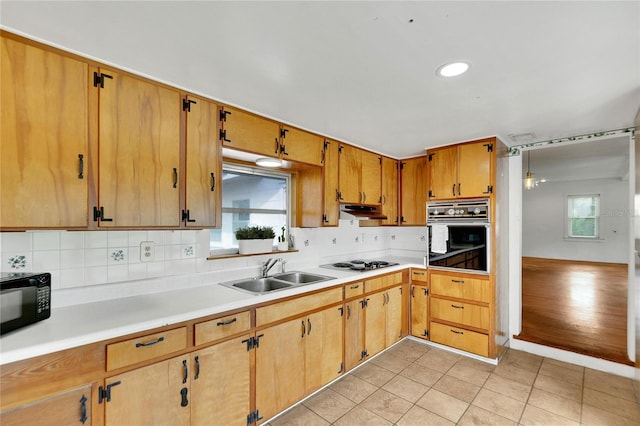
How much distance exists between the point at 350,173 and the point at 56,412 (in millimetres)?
2876

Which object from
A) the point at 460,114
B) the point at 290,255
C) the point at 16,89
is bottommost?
the point at 290,255

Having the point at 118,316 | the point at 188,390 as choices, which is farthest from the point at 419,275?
the point at 118,316

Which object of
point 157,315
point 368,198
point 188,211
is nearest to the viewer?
point 157,315

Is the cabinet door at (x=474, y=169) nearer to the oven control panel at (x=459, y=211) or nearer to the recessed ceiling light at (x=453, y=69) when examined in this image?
the oven control panel at (x=459, y=211)

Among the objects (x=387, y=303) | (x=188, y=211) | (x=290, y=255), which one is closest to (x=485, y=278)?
(x=387, y=303)

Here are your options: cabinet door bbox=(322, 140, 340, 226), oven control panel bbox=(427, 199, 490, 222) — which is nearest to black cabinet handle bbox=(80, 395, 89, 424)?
cabinet door bbox=(322, 140, 340, 226)

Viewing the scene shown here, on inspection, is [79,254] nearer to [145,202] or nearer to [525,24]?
[145,202]

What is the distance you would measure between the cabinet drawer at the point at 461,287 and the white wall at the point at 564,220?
712 centimetres

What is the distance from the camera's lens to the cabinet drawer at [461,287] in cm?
304

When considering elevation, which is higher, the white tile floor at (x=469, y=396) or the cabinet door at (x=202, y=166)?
the cabinet door at (x=202, y=166)

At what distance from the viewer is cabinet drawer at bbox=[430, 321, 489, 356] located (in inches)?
120

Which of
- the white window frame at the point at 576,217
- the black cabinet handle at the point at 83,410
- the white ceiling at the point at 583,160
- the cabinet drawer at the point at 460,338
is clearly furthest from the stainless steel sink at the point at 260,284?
the white window frame at the point at 576,217

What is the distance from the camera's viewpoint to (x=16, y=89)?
1392 millimetres

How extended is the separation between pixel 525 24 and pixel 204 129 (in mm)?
1946
